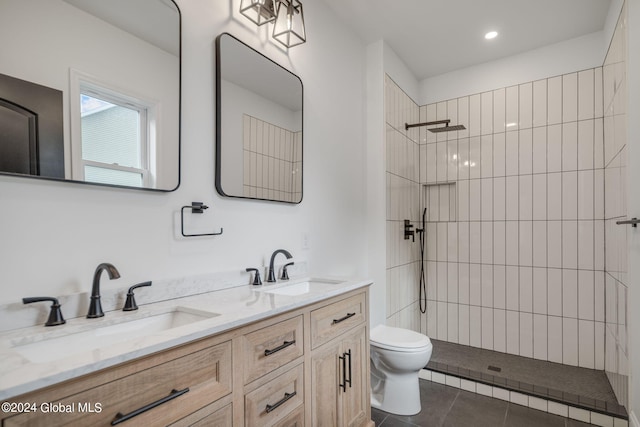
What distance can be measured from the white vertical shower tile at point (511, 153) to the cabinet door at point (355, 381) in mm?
2181

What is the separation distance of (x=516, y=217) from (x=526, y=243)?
24 centimetres

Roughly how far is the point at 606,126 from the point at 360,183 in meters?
1.91

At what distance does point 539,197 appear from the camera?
→ 298 centimetres

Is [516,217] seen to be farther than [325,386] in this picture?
Yes

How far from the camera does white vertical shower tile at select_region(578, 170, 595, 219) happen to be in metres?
2.76

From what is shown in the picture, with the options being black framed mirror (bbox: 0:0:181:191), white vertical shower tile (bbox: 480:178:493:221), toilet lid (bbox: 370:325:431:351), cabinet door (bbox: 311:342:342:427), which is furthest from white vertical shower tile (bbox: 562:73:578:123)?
black framed mirror (bbox: 0:0:181:191)

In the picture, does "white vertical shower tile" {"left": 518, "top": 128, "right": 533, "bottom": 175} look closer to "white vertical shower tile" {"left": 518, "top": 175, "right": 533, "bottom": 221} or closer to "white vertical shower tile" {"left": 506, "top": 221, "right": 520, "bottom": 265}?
"white vertical shower tile" {"left": 518, "top": 175, "right": 533, "bottom": 221}

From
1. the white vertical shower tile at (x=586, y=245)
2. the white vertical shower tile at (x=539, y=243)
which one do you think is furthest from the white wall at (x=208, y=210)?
the white vertical shower tile at (x=586, y=245)

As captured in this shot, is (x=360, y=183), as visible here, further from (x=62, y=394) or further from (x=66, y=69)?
(x=62, y=394)

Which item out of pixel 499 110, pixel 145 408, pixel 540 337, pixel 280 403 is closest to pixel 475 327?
pixel 540 337

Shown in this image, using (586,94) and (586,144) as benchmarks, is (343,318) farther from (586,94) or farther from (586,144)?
(586,94)

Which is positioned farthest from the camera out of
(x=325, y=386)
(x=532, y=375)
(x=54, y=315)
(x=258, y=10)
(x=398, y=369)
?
(x=532, y=375)

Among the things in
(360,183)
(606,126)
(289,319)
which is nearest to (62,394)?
(289,319)

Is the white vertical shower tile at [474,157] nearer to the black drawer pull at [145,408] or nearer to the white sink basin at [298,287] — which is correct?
the white sink basin at [298,287]
